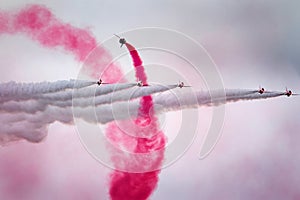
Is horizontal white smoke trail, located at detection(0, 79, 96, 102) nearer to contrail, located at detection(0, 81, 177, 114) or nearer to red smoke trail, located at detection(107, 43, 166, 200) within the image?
contrail, located at detection(0, 81, 177, 114)

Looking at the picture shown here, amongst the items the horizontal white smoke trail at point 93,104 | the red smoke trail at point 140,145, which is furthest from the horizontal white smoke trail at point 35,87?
the red smoke trail at point 140,145

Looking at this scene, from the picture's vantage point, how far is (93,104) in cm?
5422

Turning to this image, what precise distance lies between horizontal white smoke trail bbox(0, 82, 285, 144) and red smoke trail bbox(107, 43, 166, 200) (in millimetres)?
940

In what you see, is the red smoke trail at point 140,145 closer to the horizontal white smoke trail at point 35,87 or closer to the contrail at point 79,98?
the contrail at point 79,98

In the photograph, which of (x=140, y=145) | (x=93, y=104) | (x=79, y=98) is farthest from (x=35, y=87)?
(x=140, y=145)

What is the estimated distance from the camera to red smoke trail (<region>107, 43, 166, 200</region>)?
2179 inches

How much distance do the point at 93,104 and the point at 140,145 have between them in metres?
5.68

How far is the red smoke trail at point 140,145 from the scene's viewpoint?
5534 cm

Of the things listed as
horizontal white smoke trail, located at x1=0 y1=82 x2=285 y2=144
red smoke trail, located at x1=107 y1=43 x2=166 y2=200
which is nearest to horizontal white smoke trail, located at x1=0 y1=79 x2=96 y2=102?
horizontal white smoke trail, located at x1=0 y1=82 x2=285 y2=144

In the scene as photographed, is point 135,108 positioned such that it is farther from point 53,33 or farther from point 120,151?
point 53,33

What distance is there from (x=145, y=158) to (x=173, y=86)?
6783 millimetres

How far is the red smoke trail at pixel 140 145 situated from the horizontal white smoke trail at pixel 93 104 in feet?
3.08

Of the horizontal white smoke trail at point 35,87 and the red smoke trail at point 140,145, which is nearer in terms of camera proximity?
the horizontal white smoke trail at point 35,87

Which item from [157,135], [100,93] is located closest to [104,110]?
[100,93]
